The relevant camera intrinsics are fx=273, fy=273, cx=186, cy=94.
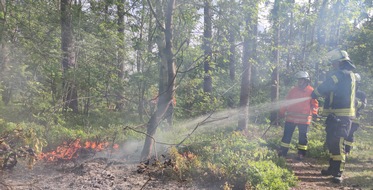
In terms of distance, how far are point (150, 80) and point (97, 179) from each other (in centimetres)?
595

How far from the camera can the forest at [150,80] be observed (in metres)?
4.76

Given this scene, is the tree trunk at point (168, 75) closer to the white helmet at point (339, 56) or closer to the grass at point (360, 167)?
the white helmet at point (339, 56)

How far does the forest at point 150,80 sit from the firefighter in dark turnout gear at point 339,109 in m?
0.49

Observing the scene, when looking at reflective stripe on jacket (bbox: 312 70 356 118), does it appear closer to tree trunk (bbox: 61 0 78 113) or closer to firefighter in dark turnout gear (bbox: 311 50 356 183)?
firefighter in dark turnout gear (bbox: 311 50 356 183)

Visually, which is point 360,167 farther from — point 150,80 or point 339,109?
point 150,80

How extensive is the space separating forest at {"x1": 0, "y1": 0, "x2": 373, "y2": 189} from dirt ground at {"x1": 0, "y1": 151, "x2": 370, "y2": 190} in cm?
26

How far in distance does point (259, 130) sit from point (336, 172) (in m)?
5.05

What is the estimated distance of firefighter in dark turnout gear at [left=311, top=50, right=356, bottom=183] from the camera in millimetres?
5312

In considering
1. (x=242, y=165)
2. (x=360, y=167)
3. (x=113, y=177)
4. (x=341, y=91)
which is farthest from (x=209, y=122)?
(x=360, y=167)

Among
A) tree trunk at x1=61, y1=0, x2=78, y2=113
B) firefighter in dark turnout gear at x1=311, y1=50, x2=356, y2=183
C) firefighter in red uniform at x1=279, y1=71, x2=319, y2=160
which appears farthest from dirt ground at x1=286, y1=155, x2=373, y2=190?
tree trunk at x1=61, y1=0, x2=78, y2=113

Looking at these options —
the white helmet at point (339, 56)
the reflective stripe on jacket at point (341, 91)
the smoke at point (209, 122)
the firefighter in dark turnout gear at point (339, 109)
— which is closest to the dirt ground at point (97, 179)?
the firefighter in dark turnout gear at point (339, 109)

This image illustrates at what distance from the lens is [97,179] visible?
166 inches

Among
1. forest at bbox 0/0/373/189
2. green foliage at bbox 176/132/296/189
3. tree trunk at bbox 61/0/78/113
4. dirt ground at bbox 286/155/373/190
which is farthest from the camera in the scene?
tree trunk at bbox 61/0/78/113

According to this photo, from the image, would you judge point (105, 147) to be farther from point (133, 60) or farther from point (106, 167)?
point (133, 60)
